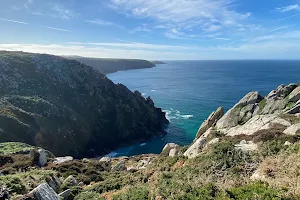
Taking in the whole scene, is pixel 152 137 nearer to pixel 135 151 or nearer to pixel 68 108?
pixel 135 151

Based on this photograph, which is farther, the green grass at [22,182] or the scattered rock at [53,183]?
the scattered rock at [53,183]

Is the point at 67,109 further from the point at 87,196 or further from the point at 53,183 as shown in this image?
the point at 87,196

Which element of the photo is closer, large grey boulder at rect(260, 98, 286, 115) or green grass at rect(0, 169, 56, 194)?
green grass at rect(0, 169, 56, 194)

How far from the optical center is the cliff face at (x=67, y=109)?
55562 millimetres

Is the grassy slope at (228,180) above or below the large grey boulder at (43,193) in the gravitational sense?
above

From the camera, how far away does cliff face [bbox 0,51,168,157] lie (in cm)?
5556

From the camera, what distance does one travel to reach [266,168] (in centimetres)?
976

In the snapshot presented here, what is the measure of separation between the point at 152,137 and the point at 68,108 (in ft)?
85.1

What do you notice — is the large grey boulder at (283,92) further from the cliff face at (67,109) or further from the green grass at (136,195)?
the cliff face at (67,109)

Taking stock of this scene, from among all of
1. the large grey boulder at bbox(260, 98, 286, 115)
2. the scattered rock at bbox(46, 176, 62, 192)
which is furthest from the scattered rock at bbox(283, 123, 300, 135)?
the scattered rock at bbox(46, 176, 62, 192)

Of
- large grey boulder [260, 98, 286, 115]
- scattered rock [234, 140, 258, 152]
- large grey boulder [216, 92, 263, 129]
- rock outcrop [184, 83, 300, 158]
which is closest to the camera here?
scattered rock [234, 140, 258, 152]

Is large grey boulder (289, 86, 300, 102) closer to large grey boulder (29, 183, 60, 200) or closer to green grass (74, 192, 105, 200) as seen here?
green grass (74, 192, 105, 200)

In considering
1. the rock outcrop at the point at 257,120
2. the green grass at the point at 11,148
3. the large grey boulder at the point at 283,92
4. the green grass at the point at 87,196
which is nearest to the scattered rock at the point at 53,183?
the green grass at the point at 87,196

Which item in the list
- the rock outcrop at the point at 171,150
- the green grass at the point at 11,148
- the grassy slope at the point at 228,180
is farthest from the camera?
the green grass at the point at 11,148
